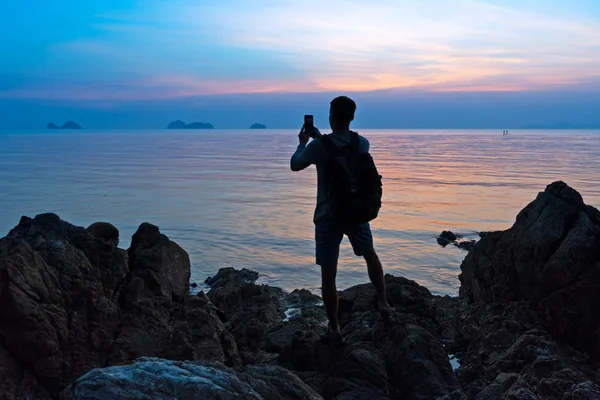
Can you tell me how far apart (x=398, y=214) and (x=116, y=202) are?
13520 millimetres

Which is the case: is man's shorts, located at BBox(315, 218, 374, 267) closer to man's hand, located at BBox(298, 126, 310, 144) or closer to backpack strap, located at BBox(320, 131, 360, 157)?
backpack strap, located at BBox(320, 131, 360, 157)

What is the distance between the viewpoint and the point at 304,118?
20.4 ft

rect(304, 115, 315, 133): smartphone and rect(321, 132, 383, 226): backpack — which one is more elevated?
rect(304, 115, 315, 133): smartphone

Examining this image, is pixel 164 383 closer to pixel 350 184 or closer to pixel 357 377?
pixel 357 377

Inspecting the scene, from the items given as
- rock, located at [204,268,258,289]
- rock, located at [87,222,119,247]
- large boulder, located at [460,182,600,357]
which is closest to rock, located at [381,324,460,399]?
large boulder, located at [460,182,600,357]

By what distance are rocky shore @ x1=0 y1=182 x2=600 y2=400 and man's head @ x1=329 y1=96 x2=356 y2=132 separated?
7.53ft

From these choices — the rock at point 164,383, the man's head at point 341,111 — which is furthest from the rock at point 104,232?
the rock at point 164,383

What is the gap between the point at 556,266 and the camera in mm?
6898

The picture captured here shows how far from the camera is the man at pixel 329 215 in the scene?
5.95 m

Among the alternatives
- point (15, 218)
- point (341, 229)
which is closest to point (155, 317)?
point (341, 229)

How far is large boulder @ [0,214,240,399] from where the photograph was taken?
557 cm

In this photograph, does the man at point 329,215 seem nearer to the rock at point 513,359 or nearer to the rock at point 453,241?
the rock at point 513,359

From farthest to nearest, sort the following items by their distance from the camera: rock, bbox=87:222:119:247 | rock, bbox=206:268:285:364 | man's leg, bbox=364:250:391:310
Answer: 1. rock, bbox=206:268:285:364
2. rock, bbox=87:222:119:247
3. man's leg, bbox=364:250:391:310

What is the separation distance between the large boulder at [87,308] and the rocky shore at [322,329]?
0.05ft
